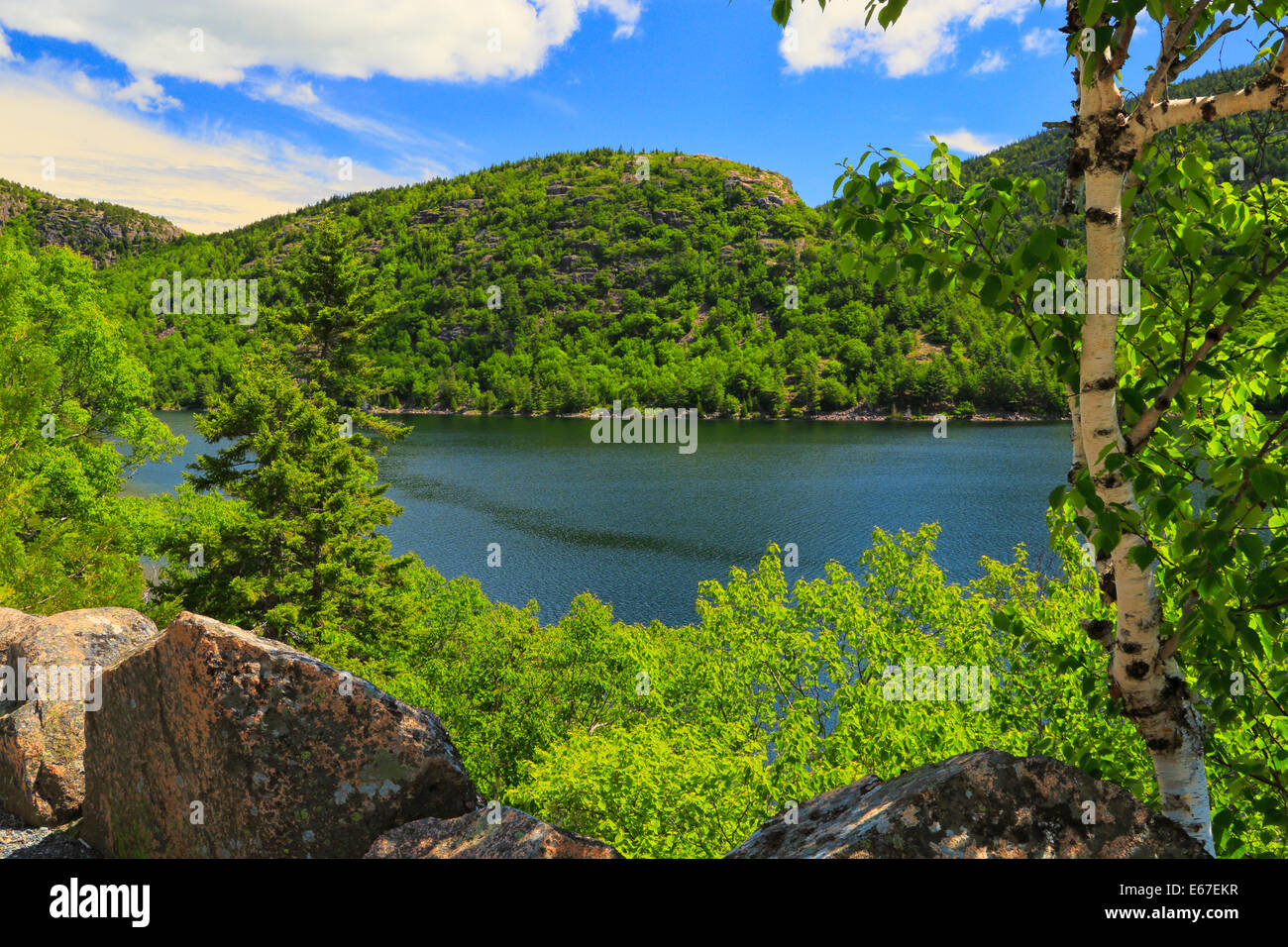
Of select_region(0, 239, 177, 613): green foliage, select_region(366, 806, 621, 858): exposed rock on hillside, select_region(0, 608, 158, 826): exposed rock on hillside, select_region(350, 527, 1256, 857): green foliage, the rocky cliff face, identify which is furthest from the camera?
select_region(0, 239, 177, 613): green foliage

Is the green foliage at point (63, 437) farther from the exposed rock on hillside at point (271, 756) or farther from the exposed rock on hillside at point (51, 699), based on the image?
the exposed rock on hillside at point (271, 756)

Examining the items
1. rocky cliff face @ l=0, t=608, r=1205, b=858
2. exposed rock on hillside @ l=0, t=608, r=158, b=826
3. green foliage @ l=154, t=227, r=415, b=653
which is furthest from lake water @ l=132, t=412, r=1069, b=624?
rocky cliff face @ l=0, t=608, r=1205, b=858

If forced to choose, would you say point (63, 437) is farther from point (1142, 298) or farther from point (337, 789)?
point (1142, 298)

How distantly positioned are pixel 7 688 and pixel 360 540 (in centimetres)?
1873

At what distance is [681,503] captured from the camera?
73.6 meters

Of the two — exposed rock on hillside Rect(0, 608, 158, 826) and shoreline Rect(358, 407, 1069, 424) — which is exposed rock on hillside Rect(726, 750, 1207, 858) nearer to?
exposed rock on hillside Rect(0, 608, 158, 826)

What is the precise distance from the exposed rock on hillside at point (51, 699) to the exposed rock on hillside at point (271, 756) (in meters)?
1.19

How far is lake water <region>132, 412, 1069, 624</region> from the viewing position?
5088 cm

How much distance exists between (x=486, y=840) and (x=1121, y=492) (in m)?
4.25

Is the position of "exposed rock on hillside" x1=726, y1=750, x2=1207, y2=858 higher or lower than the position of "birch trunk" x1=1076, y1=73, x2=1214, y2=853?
lower

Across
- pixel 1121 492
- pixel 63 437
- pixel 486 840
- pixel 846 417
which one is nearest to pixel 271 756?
pixel 486 840
